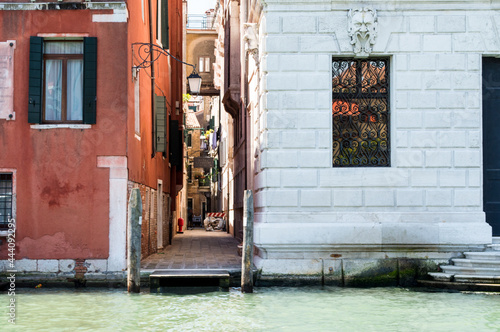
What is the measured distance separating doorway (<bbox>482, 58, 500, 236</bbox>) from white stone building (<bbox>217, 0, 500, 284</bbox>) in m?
0.46

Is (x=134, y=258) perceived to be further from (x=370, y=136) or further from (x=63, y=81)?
(x=370, y=136)

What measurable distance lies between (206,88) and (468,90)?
22.7 meters

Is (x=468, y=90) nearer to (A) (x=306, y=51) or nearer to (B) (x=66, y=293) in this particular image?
(A) (x=306, y=51)

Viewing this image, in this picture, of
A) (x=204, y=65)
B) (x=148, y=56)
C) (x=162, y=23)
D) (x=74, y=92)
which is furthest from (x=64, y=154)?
(x=204, y=65)

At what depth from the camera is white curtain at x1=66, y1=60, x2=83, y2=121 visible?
12.4 metres

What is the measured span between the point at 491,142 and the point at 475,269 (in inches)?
96.8

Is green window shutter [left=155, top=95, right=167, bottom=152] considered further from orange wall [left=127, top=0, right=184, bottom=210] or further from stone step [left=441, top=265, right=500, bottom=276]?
stone step [left=441, top=265, right=500, bottom=276]

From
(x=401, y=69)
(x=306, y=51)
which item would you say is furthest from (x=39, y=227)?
(x=401, y=69)

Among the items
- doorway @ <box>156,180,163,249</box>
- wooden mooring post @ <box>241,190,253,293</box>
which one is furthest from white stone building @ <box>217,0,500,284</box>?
doorway @ <box>156,180,163,249</box>

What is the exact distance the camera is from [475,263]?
1130 cm

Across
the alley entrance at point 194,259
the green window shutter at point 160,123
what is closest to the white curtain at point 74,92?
the alley entrance at point 194,259

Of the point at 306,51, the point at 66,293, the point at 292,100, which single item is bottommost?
the point at 66,293

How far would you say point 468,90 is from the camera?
1190cm

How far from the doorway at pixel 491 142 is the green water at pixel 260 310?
224 cm
